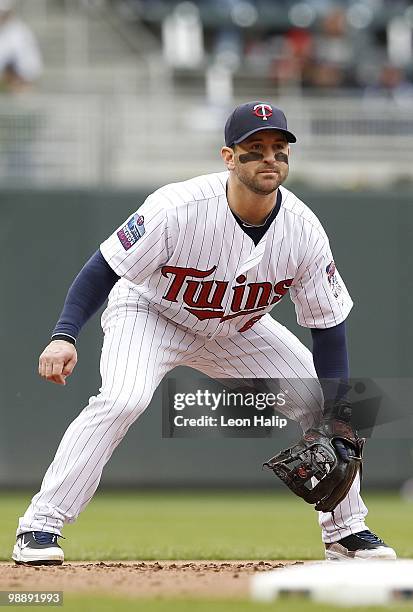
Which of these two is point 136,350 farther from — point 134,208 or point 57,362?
point 134,208

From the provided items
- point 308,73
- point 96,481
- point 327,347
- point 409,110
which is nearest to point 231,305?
point 327,347

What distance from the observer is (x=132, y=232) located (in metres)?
4.63

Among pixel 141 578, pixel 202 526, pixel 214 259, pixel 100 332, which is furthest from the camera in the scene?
pixel 100 332

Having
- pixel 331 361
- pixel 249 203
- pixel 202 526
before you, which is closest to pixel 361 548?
pixel 331 361

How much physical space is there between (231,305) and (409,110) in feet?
18.7

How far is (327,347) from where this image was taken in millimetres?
4855

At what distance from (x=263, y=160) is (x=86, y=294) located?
0.82 metres

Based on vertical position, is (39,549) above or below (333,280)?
below

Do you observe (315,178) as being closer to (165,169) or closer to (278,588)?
(165,169)

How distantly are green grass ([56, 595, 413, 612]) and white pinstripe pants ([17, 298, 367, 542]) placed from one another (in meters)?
0.86

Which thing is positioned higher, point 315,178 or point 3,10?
point 3,10

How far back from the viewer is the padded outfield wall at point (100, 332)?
9242mm

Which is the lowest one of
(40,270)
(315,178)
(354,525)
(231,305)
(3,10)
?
(354,525)

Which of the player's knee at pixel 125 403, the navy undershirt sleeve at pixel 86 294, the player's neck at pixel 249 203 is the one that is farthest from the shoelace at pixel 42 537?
the player's neck at pixel 249 203
